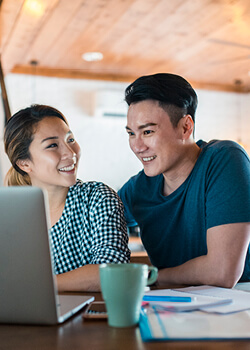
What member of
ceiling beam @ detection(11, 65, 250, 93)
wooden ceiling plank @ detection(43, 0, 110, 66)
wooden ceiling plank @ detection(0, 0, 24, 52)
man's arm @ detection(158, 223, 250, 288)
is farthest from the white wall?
man's arm @ detection(158, 223, 250, 288)

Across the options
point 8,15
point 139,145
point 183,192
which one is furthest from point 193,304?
point 8,15

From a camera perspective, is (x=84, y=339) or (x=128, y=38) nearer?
(x=84, y=339)

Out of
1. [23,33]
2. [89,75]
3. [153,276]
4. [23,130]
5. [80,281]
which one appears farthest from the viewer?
[89,75]

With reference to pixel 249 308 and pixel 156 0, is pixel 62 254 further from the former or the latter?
pixel 156 0

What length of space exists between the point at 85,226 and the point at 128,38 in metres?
3.17

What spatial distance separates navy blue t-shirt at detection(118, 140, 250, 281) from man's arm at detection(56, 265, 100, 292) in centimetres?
43

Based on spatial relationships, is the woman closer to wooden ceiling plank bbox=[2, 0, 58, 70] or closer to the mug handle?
the mug handle

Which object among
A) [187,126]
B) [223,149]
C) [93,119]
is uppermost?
[93,119]

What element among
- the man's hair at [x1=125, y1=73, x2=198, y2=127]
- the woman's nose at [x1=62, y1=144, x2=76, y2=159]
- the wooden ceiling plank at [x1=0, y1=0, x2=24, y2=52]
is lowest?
the woman's nose at [x1=62, y1=144, x2=76, y2=159]

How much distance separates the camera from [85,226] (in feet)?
4.28

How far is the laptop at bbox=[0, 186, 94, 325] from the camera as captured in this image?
647mm

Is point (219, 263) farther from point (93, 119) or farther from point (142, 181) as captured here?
point (93, 119)

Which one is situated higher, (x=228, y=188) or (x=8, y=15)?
(x=8, y=15)

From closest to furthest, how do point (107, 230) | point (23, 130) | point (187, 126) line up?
point (107, 230) → point (23, 130) → point (187, 126)
